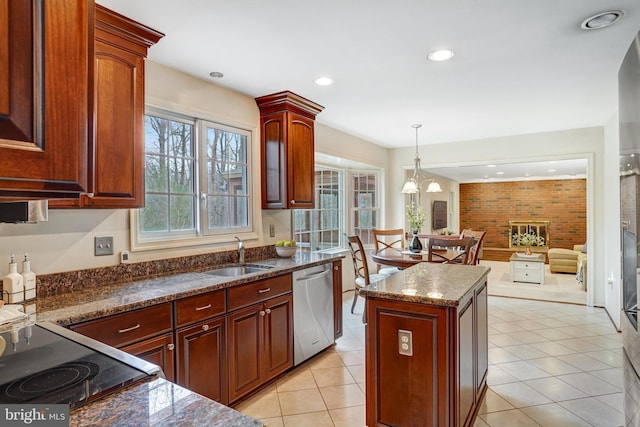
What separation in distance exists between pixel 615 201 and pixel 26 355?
5.04 metres

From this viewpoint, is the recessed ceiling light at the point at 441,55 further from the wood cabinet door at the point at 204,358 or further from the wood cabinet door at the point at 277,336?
the wood cabinet door at the point at 204,358

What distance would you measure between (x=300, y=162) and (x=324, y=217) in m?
1.70

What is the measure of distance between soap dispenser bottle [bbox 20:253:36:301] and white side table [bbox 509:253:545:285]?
6.93 m

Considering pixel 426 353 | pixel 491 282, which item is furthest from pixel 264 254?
pixel 491 282

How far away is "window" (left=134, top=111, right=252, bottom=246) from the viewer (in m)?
2.61

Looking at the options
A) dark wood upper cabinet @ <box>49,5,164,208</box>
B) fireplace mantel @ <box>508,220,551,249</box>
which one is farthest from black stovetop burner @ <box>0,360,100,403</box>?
fireplace mantel @ <box>508,220,551,249</box>

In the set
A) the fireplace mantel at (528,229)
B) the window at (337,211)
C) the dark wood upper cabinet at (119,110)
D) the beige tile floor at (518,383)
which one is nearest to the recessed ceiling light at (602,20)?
the beige tile floor at (518,383)

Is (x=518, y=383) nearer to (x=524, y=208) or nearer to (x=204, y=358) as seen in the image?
(x=204, y=358)

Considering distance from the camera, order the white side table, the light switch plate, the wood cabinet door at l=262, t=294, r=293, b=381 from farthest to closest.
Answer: the white side table
the wood cabinet door at l=262, t=294, r=293, b=381
the light switch plate

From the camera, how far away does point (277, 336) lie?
2.69m

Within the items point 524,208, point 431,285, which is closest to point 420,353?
point 431,285

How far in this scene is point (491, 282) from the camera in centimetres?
658

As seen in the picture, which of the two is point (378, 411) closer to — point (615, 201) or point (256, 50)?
point (256, 50)

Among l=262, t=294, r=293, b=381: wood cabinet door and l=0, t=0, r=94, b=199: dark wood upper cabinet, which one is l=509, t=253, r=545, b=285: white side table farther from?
l=0, t=0, r=94, b=199: dark wood upper cabinet
